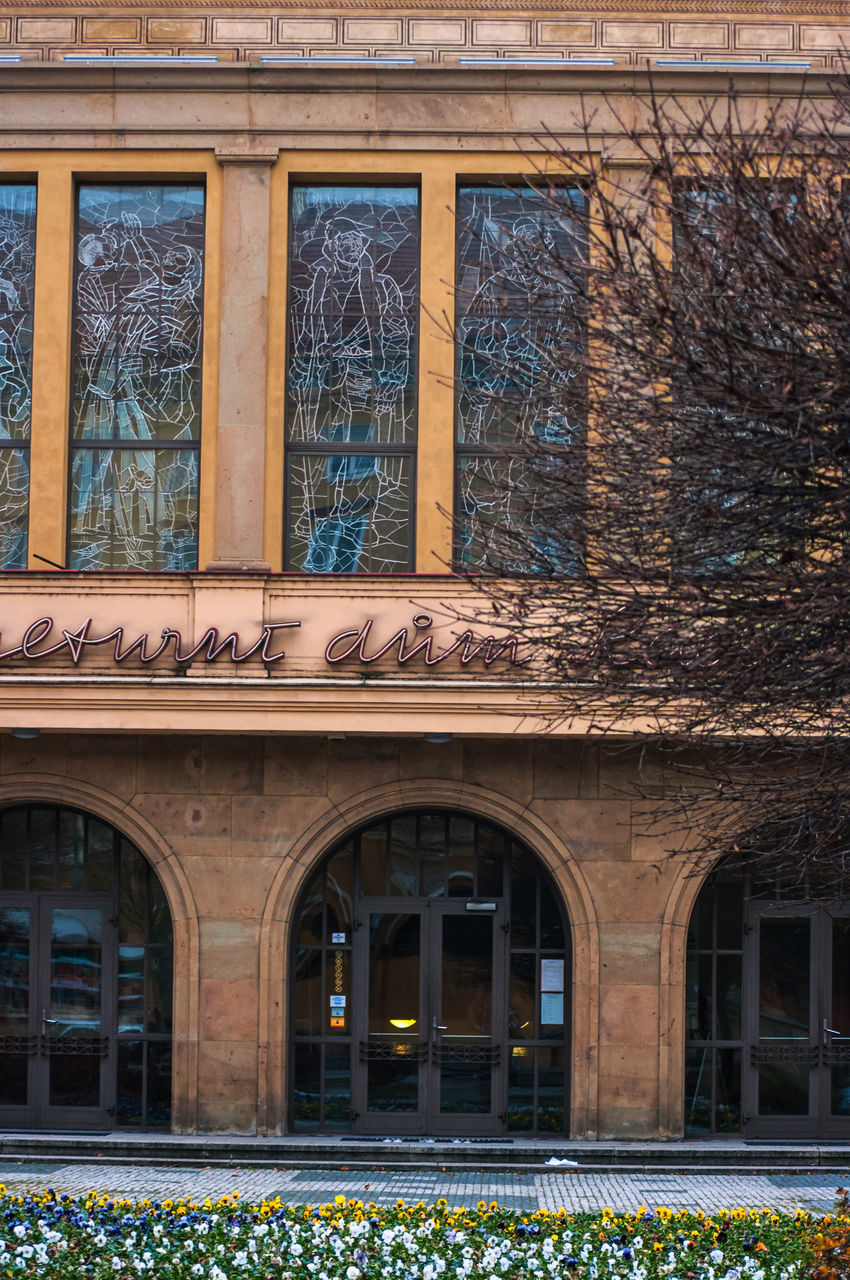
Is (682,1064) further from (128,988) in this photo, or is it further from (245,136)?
(245,136)

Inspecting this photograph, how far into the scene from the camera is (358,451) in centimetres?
1678

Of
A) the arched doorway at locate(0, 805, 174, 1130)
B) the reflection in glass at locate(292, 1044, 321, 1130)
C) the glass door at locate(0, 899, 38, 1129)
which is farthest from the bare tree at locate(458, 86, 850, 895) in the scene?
the glass door at locate(0, 899, 38, 1129)

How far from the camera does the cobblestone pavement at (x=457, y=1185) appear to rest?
1358 cm

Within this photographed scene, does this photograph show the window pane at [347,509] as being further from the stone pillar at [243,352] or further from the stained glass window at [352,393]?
the stone pillar at [243,352]

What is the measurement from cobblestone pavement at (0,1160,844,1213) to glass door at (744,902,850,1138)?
1.28 meters

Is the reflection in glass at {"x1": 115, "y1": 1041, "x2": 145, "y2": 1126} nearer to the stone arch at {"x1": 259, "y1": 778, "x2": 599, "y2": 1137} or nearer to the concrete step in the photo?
the concrete step

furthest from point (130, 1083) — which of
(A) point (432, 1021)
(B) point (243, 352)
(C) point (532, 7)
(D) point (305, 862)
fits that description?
(C) point (532, 7)

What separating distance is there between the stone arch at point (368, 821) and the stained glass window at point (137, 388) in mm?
3303

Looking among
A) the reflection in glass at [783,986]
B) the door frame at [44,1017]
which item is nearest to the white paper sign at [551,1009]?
the reflection in glass at [783,986]

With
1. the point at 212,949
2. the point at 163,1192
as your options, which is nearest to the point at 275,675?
the point at 212,949

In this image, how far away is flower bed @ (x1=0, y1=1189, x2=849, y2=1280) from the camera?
29.5 feet

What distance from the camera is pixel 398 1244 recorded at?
9.35 m

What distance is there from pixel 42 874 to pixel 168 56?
8.65 m

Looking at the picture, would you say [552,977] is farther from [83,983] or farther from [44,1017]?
[44,1017]
